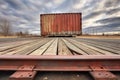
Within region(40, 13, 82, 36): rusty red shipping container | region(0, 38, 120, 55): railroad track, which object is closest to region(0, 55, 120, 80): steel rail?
region(0, 38, 120, 55): railroad track

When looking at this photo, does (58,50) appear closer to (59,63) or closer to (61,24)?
(59,63)

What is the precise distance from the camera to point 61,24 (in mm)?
16531

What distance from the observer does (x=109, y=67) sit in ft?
5.15

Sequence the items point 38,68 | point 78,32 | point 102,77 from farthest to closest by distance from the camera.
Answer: point 78,32 → point 38,68 → point 102,77

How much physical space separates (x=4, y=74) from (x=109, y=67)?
3.84ft

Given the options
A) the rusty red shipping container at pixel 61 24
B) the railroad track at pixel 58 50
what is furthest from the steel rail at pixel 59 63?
the rusty red shipping container at pixel 61 24

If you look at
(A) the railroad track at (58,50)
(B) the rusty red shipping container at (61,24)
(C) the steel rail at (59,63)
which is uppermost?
(B) the rusty red shipping container at (61,24)

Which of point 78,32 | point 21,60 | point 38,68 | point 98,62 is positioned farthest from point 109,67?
point 78,32

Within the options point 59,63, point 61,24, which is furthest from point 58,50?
point 61,24

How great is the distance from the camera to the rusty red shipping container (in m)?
16.2

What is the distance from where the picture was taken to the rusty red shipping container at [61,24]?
16203 mm

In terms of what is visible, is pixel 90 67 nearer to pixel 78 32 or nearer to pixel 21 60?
pixel 21 60

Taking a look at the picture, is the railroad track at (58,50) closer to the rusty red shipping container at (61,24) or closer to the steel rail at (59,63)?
the steel rail at (59,63)

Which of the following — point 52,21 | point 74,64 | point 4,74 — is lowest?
point 4,74
